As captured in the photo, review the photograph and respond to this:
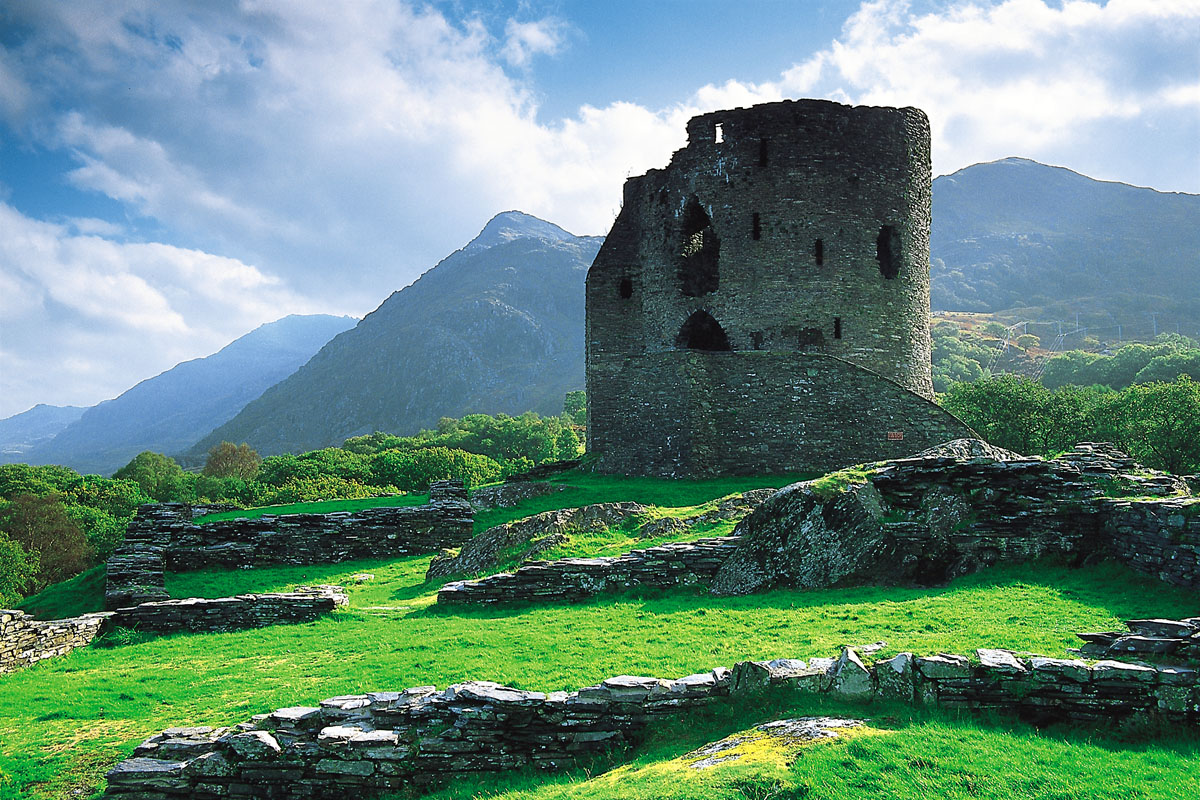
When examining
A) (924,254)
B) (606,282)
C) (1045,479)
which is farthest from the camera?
(606,282)

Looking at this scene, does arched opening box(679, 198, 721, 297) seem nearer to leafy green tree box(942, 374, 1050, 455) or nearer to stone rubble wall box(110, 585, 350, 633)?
leafy green tree box(942, 374, 1050, 455)

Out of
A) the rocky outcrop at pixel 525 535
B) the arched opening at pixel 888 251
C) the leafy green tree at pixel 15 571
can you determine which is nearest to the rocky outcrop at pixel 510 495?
the rocky outcrop at pixel 525 535

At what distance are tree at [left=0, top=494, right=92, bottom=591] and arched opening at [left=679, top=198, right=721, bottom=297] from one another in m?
48.1

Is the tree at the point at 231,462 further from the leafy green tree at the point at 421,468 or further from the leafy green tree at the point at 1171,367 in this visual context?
the leafy green tree at the point at 1171,367

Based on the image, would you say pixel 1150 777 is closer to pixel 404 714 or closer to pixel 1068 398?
pixel 404 714

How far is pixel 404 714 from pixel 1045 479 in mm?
12837

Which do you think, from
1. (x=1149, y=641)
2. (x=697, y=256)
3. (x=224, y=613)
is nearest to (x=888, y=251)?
(x=697, y=256)

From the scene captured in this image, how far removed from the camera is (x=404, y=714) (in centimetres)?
832

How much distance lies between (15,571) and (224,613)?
131 feet

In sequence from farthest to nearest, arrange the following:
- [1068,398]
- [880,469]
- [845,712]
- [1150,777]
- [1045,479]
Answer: [1068,398] → [880,469] → [1045,479] → [845,712] → [1150,777]

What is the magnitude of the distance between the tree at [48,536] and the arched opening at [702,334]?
4707 centimetres

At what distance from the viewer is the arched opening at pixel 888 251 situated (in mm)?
32094

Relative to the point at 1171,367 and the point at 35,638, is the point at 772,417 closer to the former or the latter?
the point at 35,638

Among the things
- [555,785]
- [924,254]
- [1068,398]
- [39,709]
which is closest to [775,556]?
[555,785]
